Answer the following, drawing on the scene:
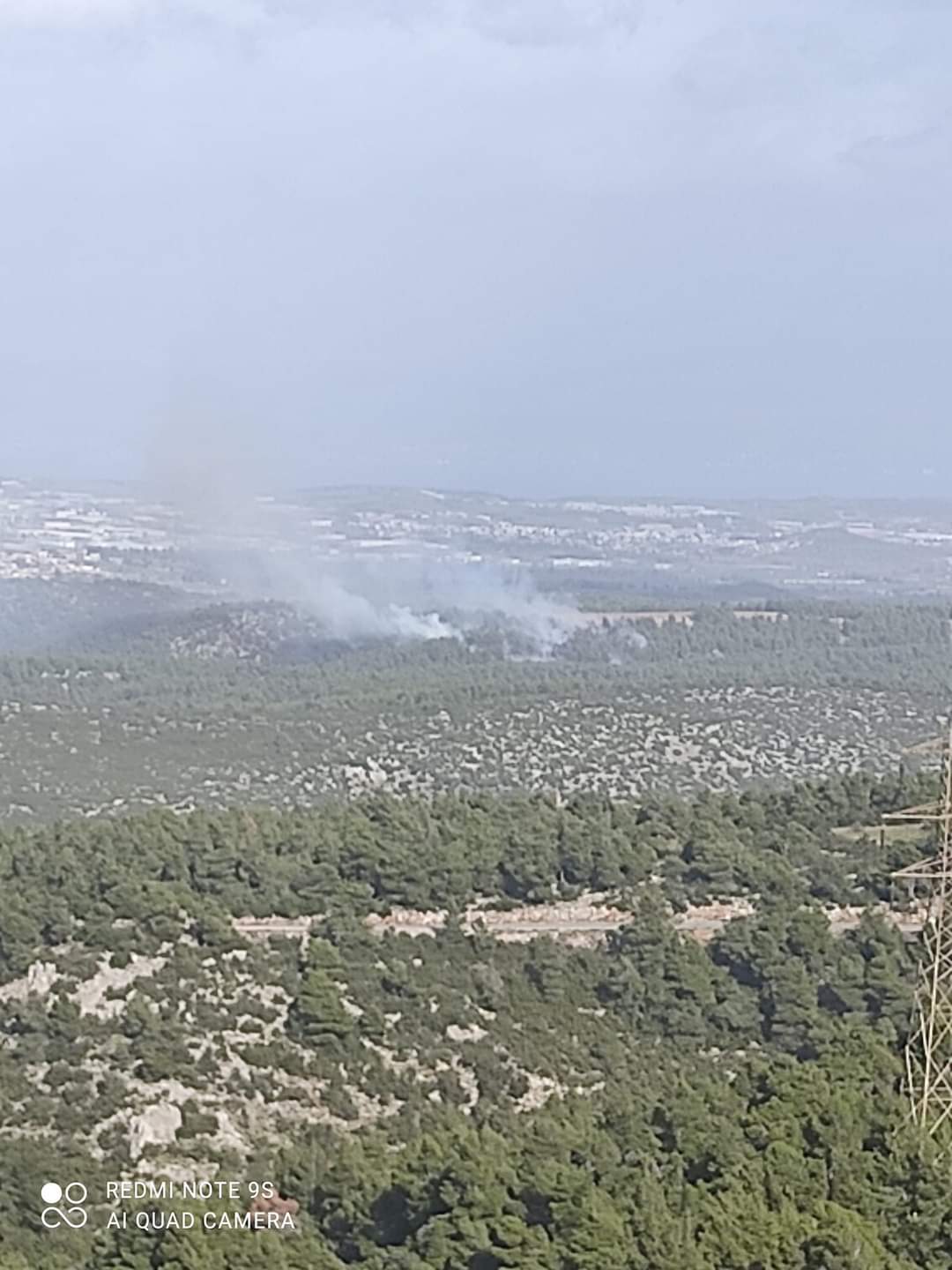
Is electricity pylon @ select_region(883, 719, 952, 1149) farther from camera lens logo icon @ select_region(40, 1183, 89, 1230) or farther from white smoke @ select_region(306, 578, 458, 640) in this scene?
white smoke @ select_region(306, 578, 458, 640)

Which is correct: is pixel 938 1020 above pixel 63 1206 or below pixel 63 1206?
above

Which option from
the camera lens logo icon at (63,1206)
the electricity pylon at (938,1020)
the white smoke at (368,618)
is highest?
the electricity pylon at (938,1020)

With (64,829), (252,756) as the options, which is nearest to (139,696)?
(252,756)

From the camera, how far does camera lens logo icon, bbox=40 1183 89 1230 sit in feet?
89.5

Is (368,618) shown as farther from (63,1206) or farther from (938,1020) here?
(938,1020)

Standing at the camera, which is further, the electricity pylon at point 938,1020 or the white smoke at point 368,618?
the white smoke at point 368,618

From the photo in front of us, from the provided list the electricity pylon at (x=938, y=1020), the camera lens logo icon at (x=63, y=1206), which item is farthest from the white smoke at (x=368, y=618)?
the electricity pylon at (x=938, y=1020)

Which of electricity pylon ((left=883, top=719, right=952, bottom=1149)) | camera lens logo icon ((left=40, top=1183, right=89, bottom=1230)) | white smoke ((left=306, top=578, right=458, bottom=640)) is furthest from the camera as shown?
white smoke ((left=306, top=578, right=458, bottom=640))

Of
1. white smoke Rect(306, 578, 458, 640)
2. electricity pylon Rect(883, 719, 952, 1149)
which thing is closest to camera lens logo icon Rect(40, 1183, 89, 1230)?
electricity pylon Rect(883, 719, 952, 1149)

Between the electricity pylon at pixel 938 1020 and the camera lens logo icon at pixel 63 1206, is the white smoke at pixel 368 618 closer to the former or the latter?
the camera lens logo icon at pixel 63 1206

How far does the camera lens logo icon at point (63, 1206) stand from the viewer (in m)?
27.3

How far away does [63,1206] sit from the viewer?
2769 centimetres

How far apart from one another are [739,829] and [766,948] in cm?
726

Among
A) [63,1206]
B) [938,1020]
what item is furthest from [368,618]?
[938,1020]
